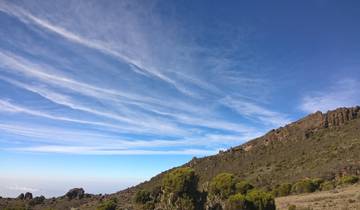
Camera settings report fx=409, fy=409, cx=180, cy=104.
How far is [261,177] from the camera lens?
88438mm

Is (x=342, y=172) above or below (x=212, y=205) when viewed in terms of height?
above

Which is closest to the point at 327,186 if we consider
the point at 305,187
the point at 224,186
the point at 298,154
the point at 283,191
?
the point at 305,187

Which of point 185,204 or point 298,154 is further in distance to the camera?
point 298,154

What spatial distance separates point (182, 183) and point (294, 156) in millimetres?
69608

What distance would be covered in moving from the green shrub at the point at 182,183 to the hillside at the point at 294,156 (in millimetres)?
34831

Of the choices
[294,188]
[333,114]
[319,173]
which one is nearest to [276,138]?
[333,114]

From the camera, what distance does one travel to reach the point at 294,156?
10150 cm

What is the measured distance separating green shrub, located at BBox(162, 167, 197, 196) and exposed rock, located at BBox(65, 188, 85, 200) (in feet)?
279

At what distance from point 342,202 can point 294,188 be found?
20855 mm

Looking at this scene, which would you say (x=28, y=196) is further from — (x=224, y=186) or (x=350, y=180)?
(x=350, y=180)

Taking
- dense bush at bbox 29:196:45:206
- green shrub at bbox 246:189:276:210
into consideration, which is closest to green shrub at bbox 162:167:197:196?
green shrub at bbox 246:189:276:210

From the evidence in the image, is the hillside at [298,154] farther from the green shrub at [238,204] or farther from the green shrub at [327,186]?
the green shrub at [238,204]

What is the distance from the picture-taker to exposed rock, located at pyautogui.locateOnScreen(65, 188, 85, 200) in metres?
118

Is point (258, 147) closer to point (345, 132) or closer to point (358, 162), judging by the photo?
point (345, 132)
